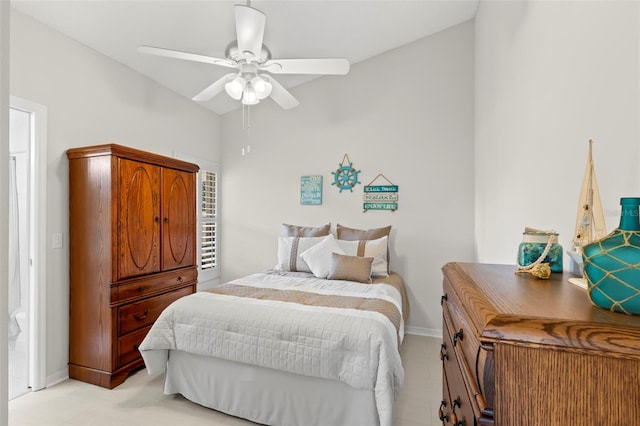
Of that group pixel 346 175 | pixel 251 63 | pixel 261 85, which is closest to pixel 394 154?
pixel 346 175

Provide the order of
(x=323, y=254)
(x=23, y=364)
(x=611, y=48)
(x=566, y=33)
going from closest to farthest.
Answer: (x=611, y=48)
(x=566, y=33)
(x=23, y=364)
(x=323, y=254)

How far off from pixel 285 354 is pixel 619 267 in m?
1.75

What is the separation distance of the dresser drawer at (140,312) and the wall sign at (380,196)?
7.63ft

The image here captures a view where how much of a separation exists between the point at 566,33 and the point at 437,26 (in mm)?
2715

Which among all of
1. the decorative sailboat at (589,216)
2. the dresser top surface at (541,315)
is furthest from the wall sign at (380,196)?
the dresser top surface at (541,315)

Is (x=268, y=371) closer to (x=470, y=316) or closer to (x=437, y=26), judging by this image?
(x=470, y=316)

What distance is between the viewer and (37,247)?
2467 millimetres

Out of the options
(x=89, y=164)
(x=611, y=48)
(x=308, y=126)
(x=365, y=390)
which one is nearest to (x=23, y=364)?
(x=89, y=164)

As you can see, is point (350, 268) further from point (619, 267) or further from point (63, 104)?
point (63, 104)

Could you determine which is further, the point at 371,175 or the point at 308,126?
the point at 308,126

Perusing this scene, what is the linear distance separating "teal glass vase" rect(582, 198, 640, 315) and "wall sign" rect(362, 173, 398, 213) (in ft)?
10.6

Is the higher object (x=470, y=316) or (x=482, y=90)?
(x=482, y=90)

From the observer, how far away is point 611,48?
35.9 inches

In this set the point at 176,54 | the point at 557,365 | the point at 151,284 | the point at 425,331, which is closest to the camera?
the point at 557,365
